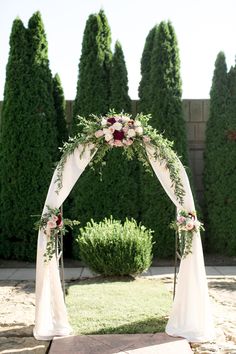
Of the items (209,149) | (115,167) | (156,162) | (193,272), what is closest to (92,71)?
(115,167)

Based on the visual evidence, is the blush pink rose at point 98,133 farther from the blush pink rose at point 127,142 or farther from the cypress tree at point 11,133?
the cypress tree at point 11,133

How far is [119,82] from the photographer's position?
10141 mm

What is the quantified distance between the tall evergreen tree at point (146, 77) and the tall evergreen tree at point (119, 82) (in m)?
0.33

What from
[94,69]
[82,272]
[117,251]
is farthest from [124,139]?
[94,69]

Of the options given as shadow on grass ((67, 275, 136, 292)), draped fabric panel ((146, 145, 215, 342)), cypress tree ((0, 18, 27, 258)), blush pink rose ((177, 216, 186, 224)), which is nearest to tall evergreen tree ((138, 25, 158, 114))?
cypress tree ((0, 18, 27, 258))

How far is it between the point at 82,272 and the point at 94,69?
4439mm

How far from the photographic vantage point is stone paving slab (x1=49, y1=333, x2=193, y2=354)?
4.19 metres

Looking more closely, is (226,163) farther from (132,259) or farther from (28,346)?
(28,346)

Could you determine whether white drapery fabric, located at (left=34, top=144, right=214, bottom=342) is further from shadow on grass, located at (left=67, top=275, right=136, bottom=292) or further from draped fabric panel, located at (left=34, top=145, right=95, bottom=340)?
shadow on grass, located at (left=67, top=275, right=136, bottom=292)

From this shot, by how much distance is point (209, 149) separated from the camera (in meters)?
10.2

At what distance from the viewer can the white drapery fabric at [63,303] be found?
15.2 feet

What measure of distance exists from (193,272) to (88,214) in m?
5.05

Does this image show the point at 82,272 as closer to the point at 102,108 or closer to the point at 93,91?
the point at 102,108

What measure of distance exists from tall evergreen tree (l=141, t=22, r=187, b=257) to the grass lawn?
8.21 ft
